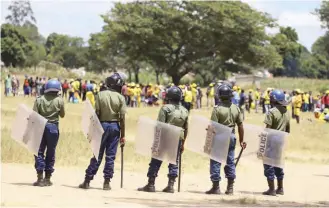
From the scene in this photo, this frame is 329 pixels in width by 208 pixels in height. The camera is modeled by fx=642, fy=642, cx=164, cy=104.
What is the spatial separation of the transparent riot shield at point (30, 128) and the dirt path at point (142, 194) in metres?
0.69

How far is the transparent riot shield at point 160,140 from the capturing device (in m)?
10.5

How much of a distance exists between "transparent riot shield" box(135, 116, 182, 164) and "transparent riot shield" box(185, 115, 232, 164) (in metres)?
0.53

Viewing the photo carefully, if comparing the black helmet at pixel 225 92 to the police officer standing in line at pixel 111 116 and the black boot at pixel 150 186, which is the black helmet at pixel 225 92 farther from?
the black boot at pixel 150 186

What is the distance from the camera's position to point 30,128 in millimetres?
10352

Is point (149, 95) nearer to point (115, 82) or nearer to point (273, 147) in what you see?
point (273, 147)

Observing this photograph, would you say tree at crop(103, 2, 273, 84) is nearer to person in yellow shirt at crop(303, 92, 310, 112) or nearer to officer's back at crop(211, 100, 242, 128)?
person in yellow shirt at crop(303, 92, 310, 112)

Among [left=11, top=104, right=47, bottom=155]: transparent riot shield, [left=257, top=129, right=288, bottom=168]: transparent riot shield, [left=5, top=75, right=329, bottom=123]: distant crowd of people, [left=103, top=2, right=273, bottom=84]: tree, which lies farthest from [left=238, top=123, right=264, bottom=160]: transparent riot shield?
[left=103, top=2, right=273, bottom=84]: tree

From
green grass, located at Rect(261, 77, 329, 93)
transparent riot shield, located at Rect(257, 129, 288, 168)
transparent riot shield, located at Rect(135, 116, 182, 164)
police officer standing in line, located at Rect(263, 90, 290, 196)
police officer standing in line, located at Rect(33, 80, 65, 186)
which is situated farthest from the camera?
green grass, located at Rect(261, 77, 329, 93)

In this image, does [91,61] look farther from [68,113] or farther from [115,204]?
[115,204]

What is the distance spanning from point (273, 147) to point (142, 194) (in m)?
2.38

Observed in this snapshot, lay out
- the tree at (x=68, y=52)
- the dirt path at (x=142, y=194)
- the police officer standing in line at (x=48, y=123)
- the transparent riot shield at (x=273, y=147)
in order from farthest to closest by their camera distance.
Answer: the tree at (x=68, y=52)
the transparent riot shield at (x=273, y=147)
the police officer standing in line at (x=48, y=123)
the dirt path at (x=142, y=194)

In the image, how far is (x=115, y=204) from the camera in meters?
8.59

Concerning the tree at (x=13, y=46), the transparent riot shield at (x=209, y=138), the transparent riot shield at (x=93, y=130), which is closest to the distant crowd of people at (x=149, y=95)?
the transparent riot shield at (x=209, y=138)

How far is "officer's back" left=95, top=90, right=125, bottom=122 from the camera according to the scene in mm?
10094
